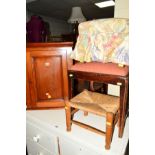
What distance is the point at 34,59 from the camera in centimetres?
132

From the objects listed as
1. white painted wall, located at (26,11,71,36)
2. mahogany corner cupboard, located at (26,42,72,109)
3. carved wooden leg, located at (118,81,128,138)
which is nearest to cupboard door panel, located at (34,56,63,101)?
mahogany corner cupboard, located at (26,42,72,109)

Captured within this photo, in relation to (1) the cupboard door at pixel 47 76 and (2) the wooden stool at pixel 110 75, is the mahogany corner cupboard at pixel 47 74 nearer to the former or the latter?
(1) the cupboard door at pixel 47 76

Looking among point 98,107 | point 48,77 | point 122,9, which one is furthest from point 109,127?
point 122,9

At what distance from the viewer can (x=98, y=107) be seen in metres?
1.03

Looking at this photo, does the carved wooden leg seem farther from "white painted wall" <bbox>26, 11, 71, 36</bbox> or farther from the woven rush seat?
"white painted wall" <bbox>26, 11, 71, 36</bbox>

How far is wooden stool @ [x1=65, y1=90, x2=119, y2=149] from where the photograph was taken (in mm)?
940

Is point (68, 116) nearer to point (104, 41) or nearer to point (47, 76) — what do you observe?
point (47, 76)

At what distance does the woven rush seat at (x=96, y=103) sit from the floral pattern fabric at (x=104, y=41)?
0.90 ft

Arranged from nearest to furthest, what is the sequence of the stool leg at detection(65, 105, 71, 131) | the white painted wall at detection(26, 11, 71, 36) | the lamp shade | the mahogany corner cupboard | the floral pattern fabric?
the floral pattern fabric, the stool leg at detection(65, 105, 71, 131), the mahogany corner cupboard, the lamp shade, the white painted wall at detection(26, 11, 71, 36)

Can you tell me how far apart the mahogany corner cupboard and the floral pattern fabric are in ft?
0.86

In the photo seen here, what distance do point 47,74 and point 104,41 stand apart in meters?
0.58

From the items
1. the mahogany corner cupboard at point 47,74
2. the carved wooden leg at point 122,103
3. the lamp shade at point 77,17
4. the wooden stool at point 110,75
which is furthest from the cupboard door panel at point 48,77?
the lamp shade at point 77,17
